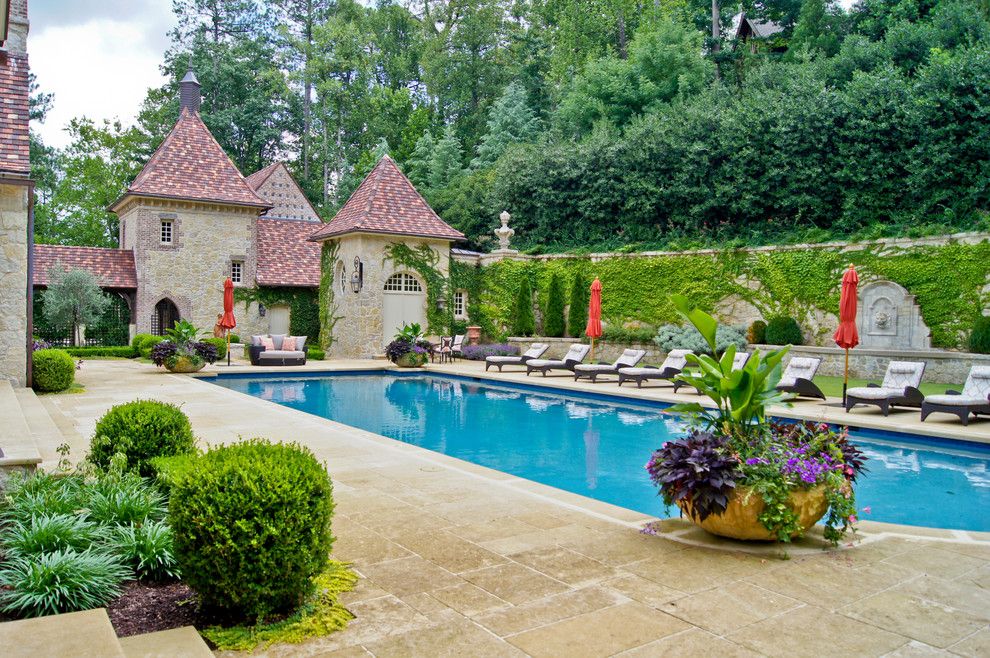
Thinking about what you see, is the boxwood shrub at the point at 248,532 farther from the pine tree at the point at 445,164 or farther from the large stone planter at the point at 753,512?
the pine tree at the point at 445,164

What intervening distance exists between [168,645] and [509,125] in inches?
1356

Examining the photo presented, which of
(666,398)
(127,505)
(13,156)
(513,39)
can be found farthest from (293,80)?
(127,505)

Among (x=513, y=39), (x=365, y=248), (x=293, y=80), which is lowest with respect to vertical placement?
(x=365, y=248)

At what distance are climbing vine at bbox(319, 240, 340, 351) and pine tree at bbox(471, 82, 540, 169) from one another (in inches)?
471

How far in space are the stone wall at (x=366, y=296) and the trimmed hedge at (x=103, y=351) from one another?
6.72 m

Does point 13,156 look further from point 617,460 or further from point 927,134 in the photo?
point 927,134

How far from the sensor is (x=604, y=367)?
17469 mm

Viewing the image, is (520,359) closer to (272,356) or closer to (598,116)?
(272,356)

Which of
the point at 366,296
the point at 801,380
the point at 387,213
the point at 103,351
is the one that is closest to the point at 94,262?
the point at 103,351

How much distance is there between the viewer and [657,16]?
34.3m

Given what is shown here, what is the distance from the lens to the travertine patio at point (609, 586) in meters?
3.29

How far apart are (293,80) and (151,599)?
38.5 meters

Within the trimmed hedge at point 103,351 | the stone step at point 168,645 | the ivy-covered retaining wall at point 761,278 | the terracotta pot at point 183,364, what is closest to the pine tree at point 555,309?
the ivy-covered retaining wall at point 761,278

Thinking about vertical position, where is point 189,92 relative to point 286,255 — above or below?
above
